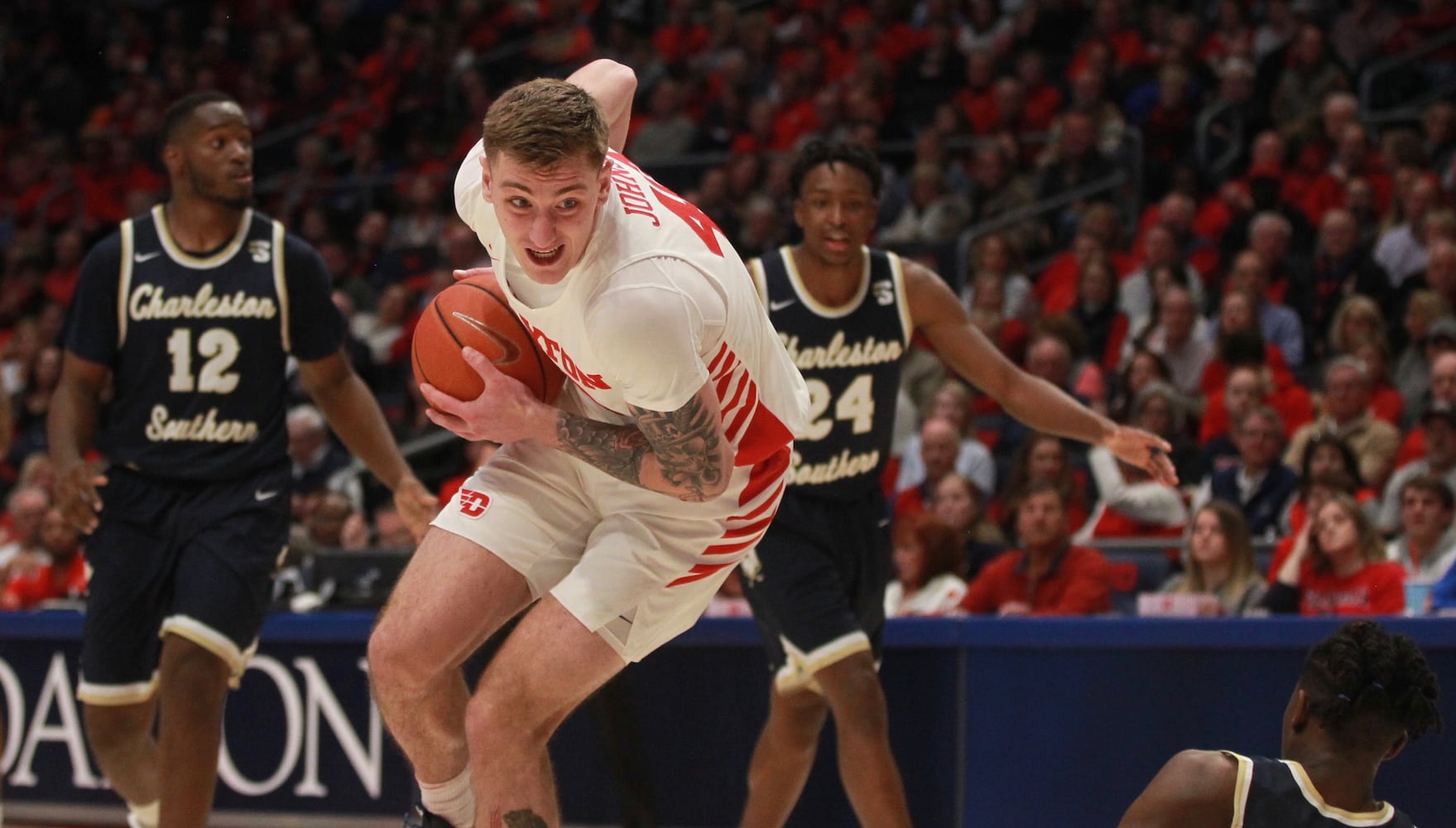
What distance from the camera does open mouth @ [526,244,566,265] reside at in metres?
3.35

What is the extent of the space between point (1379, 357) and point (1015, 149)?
3.63m

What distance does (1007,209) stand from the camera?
10.6 m

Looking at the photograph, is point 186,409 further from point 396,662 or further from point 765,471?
point 765,471

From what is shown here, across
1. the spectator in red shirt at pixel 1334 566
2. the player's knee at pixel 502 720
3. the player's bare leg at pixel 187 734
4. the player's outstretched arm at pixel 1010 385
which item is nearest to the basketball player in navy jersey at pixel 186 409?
the player's bare leg at pixel 187 734

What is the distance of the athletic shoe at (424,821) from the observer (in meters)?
3.78

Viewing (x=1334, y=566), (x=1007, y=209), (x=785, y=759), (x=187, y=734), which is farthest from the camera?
(x=1007, y=209)

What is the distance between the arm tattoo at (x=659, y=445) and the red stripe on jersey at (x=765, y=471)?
0.87ft

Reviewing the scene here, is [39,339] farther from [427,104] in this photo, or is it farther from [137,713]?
[137,713]

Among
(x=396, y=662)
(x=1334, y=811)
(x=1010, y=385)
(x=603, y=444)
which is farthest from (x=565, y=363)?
(x=1010, y=385)

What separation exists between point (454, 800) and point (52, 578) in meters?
5.17

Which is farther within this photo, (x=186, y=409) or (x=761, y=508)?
(x=186, y=409)

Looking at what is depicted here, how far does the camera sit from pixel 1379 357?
7.96 m

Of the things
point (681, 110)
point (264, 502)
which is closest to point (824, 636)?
point (264, 502)

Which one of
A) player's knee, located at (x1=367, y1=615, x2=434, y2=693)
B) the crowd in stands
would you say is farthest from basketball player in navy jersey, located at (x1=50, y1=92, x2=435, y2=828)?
player's knee, located at (x1=367, y1=615, x2=434, y2=693)
